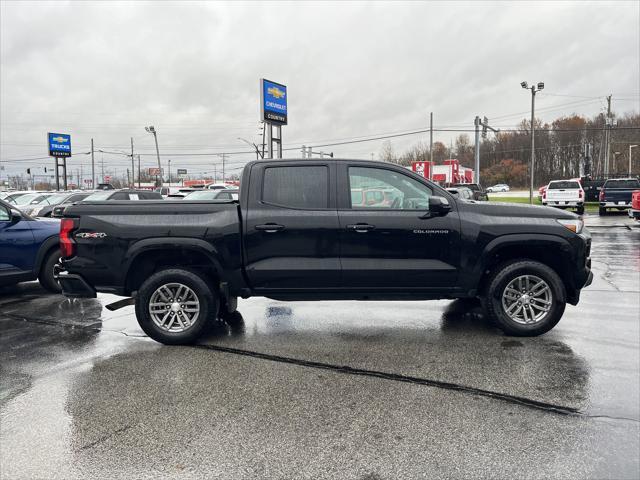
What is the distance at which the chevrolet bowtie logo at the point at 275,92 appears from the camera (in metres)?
29.3

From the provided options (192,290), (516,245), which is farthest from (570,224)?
(192,290)

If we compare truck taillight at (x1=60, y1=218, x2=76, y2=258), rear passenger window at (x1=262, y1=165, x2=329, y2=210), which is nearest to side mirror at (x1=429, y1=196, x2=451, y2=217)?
rear passenger window at (x1=262, y1=165, x2=329, y2=210)

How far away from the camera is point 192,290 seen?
541 cm

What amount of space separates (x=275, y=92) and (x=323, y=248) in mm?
26250

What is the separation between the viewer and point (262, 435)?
11.1ft

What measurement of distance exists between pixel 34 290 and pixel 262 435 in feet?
23.6

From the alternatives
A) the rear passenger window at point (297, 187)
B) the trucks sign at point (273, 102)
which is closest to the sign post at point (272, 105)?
the trucks sign at point (273, 102)

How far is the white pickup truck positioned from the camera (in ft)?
84.3

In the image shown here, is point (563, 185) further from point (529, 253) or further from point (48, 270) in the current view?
point (48, 270)

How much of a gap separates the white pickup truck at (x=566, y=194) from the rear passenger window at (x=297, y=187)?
2358 centimetres

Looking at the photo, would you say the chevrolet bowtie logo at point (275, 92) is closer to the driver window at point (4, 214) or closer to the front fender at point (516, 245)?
the driver window at point (4, 214)

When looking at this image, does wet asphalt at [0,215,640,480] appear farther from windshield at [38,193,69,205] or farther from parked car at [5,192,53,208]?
parked car at [5,192,53,208]

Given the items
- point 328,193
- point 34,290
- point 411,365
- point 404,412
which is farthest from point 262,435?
point 34,290

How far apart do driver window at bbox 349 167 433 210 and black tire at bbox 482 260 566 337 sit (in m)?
1.15
